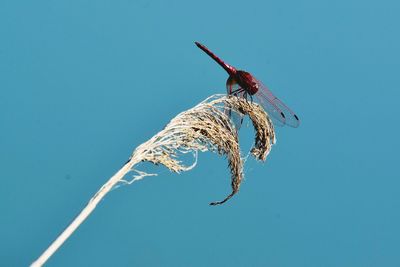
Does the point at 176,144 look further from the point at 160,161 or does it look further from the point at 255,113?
the point at 255,113

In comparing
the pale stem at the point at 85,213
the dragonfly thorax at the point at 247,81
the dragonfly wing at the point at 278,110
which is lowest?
the pale stem at the point at 85,213

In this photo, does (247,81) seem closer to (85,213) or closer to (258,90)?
(258,90)

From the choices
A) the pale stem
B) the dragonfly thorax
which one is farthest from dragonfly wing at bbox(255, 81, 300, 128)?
the pale stem

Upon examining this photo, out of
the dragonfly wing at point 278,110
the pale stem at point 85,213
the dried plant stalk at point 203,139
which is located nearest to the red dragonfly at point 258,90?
the dragonfly wing at point 278,110

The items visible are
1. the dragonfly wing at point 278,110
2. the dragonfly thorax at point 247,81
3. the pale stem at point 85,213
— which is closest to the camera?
the pale stem at point 85,213

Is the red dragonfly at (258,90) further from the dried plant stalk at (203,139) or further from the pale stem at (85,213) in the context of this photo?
the pale stem at (85,213)

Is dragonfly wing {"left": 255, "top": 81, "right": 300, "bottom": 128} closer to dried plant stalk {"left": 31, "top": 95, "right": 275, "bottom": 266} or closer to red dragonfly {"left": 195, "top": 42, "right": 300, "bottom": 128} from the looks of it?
red dragonfly {"left": 195, "top": 42, "right": 300, "bottom": 128}

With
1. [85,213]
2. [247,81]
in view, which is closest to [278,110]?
[247,81]
